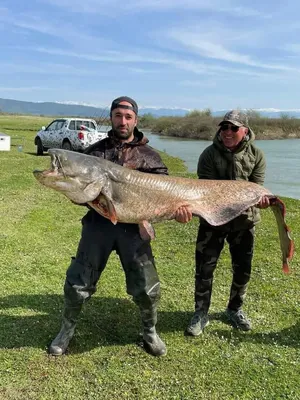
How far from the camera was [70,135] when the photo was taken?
21.4 metres

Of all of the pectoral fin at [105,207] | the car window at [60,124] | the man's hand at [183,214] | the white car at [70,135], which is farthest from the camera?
the car window at [60,124]

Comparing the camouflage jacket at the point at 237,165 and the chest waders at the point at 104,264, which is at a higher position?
the camouflage jacket at the point at 237,165

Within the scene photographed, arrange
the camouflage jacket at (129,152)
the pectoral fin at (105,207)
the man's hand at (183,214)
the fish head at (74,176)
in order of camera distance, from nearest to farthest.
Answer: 1. the fish head at (74,176)
2. the pectoral fin at (105,207)
3. the man's hand at (183,214)
4. the camouflage jacket at (129,152)

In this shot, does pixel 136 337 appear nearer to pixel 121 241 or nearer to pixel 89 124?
pixel 121 241

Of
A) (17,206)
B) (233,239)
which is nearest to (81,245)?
(233,239)

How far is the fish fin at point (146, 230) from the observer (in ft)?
11.8

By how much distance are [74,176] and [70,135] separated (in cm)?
1855

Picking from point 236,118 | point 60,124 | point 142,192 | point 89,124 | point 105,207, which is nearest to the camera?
point 105,207

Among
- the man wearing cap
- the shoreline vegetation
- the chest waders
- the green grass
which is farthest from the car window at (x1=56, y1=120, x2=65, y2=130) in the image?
the shoreline vegetation

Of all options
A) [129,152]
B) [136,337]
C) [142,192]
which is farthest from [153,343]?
[129,152]

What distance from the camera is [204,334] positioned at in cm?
472

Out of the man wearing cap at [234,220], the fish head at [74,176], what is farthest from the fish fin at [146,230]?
the man wearing cap at [234,220]

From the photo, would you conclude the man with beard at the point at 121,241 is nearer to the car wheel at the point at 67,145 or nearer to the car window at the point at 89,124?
the car wheel at the point at 67,145

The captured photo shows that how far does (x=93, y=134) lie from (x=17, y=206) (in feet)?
37.4
